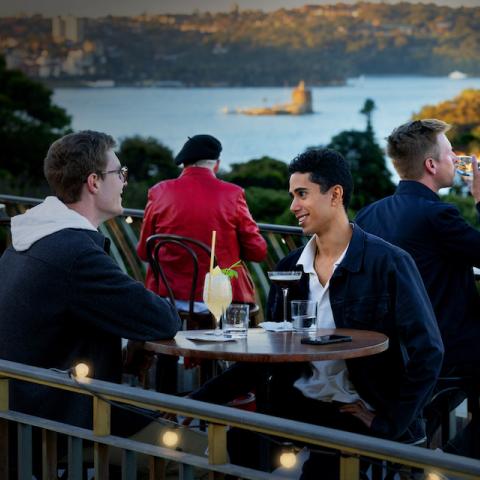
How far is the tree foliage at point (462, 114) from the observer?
1675 centimetres

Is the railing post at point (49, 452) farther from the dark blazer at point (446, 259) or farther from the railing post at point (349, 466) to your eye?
the dark blazer at point (446, 259)

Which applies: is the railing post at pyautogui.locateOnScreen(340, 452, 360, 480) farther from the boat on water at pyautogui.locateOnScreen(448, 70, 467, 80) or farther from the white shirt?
the boat on water at pyautogui.locateOnScreen(448, 70, 467, 80)

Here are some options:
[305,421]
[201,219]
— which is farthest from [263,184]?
[305,421]

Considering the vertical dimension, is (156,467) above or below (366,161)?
below

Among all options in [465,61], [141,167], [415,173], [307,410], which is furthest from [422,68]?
[307,410]

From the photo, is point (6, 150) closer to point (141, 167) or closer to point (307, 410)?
point (141, 167)

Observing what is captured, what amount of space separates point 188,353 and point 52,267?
422 millimetres

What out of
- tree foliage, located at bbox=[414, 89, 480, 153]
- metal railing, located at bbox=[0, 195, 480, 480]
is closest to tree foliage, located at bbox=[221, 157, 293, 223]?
tree foliage, located at bbox=[414, 89, 480, 153]

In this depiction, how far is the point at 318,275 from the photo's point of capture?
12.0 ft

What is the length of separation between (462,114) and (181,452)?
14.8 metres

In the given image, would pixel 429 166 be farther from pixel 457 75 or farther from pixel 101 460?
pixel 457 75

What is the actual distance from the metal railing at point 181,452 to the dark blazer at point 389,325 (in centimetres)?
93

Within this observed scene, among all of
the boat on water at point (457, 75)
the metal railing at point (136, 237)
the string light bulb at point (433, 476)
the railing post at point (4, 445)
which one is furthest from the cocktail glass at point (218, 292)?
the boat on water at point (457, 75)

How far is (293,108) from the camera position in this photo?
57.3 feet
